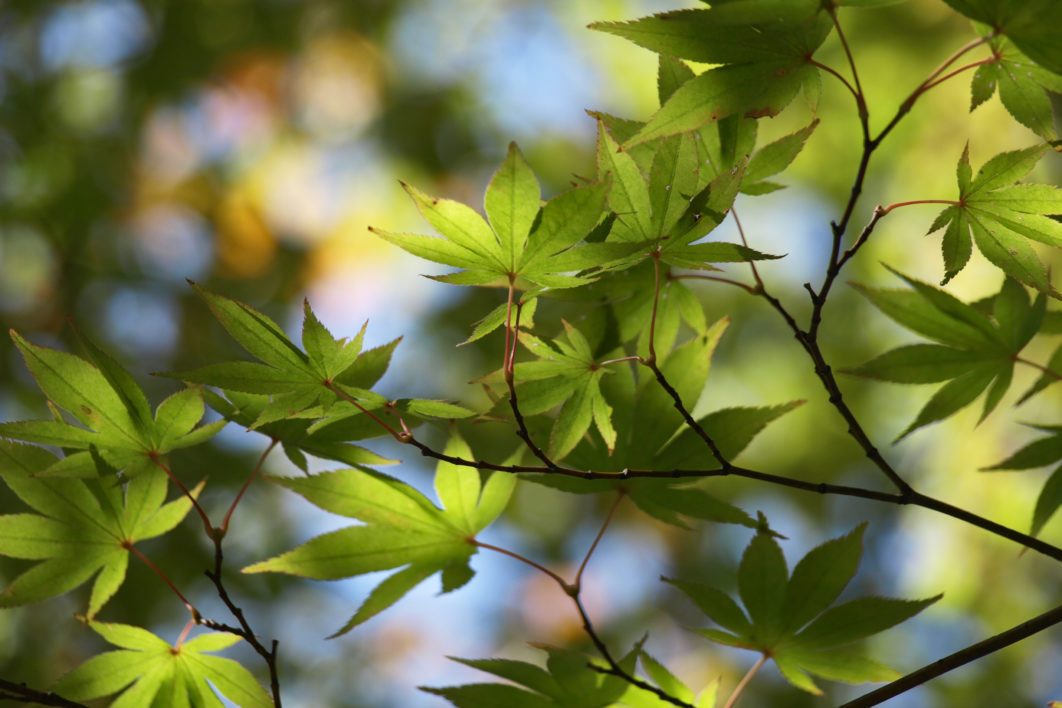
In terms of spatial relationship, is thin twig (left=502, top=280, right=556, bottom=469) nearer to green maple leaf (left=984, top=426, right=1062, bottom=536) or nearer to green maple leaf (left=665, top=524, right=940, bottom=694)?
green maple leaf (left=665, top=524, right=940, bottom=694)

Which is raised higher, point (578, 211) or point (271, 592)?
point (578, 211)

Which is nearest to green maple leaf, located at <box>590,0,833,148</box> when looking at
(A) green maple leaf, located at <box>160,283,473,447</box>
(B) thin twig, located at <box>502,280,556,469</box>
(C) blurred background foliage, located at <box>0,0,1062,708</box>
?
(B) thin twig, located at <box>502,280,556,469</box>

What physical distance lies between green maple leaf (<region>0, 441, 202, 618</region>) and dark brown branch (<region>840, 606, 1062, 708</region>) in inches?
21.4

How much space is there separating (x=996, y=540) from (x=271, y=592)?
2843 millimetres

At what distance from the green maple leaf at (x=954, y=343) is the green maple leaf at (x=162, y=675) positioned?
61 centimetres

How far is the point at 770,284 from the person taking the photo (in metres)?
3.57

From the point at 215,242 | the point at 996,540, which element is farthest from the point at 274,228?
the point at 996,540

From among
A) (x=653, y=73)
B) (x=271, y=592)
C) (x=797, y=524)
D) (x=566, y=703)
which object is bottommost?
(x=271, y=592)

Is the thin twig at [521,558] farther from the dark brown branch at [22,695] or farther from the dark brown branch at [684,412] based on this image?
the dark brown branch at [22,695]

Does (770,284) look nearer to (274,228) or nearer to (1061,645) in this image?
(1061,645)

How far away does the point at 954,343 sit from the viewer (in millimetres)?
721

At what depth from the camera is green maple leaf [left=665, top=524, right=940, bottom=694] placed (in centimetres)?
65

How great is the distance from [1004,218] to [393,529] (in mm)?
544

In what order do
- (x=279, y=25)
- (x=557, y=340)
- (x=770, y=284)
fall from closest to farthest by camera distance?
(x=557, y=340) → (x=770, y=284) → (x=279, y=25)
